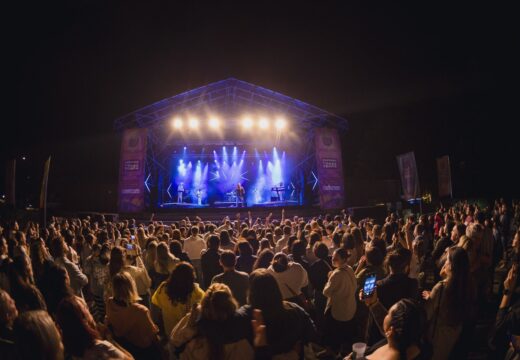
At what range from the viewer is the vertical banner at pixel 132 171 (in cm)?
1777

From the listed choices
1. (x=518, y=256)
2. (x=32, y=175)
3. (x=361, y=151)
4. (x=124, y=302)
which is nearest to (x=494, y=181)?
(x=361, y=151)

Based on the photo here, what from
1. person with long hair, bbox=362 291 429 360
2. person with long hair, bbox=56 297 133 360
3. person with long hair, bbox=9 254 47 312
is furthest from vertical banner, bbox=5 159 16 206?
person with long hair, bbox=362 291 429 360

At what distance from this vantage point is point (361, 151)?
37.2 m

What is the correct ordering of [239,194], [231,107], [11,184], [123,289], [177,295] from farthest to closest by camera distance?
[239,194]
[231,107]
[11,184]
[177,295]
[123,289]

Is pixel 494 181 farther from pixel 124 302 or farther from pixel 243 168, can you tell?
pixel 124 302

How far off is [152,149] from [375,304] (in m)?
19.2

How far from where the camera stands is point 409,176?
473 inches

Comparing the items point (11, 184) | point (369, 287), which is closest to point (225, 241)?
point (369, 287)

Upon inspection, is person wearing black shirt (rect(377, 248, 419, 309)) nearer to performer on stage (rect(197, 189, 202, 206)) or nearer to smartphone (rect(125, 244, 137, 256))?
smartphone (rect(125, 244, 137, 256))

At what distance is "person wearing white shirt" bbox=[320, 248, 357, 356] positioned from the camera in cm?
382

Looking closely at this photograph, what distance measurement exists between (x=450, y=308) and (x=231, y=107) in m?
17.9

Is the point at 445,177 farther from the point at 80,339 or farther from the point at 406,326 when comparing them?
the point at 80,339

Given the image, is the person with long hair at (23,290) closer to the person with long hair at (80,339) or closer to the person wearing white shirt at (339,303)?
the person with long hair at (80,339)

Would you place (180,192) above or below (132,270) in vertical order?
above
